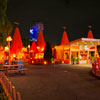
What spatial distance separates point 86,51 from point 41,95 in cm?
1543

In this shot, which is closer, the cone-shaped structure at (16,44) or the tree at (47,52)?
the tree at (47,52)

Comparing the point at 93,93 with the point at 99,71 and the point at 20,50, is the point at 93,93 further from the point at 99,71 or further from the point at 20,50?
the point at 20,50

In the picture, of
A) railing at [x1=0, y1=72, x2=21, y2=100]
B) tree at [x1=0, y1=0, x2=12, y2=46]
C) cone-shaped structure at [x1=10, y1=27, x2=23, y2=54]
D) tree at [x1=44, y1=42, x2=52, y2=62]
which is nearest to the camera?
railing at [x1=0, y1=72, x2=21, y2=100]

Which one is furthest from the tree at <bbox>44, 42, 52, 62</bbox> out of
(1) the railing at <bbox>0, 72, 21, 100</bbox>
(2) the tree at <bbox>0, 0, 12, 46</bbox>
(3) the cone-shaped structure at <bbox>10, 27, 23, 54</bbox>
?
(1) the railing at <bbox>0, 72, 21, 100</bbox>

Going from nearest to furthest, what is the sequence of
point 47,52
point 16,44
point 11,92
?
point 11,92, point 47,52, point 16,44

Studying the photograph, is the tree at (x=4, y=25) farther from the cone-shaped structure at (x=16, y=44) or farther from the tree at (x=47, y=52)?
the cone-shaped structure at (x=16, y=44)

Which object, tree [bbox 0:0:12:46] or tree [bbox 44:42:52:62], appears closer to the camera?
tree [bbox 0:0:12:46]

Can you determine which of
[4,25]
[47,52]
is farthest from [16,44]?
[4,25]

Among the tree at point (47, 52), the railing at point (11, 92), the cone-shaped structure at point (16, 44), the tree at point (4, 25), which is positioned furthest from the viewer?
the cone-shaped structure at point (16, 44)

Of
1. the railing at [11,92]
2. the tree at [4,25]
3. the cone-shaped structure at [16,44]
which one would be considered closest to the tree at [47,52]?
the cone-shaped structure at [16,44]

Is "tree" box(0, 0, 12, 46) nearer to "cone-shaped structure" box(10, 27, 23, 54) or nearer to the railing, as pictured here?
the railing

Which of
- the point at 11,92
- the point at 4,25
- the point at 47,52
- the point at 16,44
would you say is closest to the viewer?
the point at 11,92

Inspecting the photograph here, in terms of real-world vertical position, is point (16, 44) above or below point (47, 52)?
above

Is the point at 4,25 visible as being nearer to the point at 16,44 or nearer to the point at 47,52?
the point at 47,52
